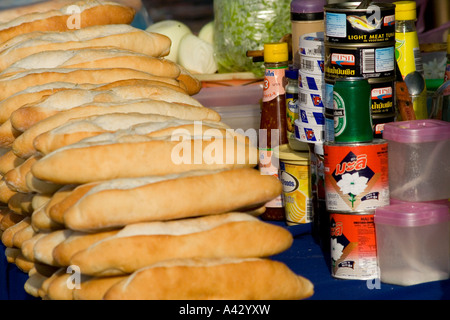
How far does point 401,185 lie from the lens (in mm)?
1784

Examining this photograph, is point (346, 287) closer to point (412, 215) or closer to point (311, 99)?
point (412, 215)

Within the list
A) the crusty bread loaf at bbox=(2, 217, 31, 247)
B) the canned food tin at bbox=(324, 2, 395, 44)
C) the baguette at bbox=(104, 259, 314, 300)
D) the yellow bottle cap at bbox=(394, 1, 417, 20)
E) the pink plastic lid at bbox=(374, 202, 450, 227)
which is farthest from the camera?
the yellow bottle cap at bbox=(394, 1, 417, 20)

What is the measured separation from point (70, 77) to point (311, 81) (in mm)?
702

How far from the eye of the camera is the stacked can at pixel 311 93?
2116 millimetres

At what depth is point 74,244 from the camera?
1458 millimetres

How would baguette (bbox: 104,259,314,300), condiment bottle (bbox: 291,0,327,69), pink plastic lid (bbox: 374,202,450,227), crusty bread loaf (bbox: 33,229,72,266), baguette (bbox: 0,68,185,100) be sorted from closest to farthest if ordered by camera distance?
baguette (bbox: 104,259,314,300) → crusty bread loaf (bbox: 33,229,72,266) → pink plastic lid (bbox: 374,202,450,227) → baguette (bbox: 0,68,185,100) → condiment bottle (bbox: 291,0,327,69)

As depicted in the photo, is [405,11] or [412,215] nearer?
[412,215]

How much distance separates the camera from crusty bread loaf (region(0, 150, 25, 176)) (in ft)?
6.51

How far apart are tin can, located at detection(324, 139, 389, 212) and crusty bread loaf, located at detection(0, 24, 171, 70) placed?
0.85 meters

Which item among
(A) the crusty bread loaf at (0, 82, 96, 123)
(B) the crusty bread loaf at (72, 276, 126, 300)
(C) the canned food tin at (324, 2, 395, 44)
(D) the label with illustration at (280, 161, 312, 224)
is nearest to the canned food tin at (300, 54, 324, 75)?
(C) the canned food tin at (324, 2, 395, 44)

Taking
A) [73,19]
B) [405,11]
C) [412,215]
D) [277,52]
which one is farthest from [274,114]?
[412,215]

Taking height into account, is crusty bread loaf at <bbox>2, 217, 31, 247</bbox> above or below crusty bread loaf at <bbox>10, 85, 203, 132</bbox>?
below

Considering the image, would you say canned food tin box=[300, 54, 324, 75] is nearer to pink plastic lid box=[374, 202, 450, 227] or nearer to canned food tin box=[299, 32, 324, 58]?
canned food tin box=[299, 32, 324, 58]
